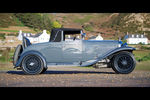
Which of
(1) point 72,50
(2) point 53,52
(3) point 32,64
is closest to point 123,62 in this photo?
(1) point 72,50

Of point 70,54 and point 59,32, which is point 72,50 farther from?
point 59,32

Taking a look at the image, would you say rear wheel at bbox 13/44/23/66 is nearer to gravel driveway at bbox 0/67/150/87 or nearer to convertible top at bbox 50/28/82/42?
gravel driveway at bbox 0/67/150/87

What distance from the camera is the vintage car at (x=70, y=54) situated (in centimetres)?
949

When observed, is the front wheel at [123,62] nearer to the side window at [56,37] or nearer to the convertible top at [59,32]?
the convertible top at [59,32]

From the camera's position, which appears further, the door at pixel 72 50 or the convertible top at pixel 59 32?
the convertible top at pixel 59 32

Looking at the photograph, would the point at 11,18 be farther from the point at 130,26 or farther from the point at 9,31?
the point at 130,26

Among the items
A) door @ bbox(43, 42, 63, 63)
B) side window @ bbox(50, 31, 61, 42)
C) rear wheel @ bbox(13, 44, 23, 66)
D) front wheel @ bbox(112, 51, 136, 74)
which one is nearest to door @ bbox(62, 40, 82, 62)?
door @ bbox(43, 42, 63, 63)

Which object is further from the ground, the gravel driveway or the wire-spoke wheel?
the wire-spoke wheel

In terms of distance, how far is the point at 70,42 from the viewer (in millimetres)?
9617

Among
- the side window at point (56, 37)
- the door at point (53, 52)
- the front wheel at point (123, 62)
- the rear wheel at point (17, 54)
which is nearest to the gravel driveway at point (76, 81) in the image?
the front wheel at point (123, 62)

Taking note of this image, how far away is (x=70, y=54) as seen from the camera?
967 centimetres

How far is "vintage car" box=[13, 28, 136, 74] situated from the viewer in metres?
9.49

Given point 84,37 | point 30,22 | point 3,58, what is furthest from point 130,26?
point 84,37

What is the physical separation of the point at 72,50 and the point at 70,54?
0.20m
